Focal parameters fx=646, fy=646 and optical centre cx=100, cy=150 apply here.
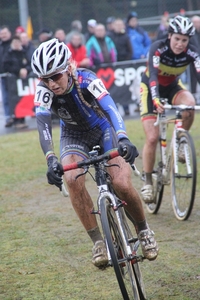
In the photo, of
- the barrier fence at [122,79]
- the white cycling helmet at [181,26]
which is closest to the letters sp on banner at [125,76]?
the barrier fence at [122,79]

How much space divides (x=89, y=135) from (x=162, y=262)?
142 cm

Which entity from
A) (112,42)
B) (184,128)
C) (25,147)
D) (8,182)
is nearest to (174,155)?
(184,128)

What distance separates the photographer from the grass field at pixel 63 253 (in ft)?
17.9

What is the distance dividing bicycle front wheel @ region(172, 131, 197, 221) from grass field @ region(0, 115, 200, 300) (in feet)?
0.45

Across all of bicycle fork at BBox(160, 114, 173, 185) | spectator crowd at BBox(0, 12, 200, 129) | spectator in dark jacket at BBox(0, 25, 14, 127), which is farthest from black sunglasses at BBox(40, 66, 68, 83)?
spectator in dark jacket at BBox(0, 25, 14, 127)

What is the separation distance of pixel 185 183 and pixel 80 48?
28.0 ft

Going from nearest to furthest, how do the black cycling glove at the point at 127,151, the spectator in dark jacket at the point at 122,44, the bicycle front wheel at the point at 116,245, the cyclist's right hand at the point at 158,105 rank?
the bicycle front wheel at the point at 116,245, the black cycling glove at the point at 127,151, the cyclist's right hand at the point at 158,105, the spectator in dark jacket at the point at 122,44

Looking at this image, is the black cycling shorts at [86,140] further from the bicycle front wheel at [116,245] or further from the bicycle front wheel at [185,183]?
the bicycle front wheel at [185,183]

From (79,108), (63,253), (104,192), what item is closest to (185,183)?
(63,253)

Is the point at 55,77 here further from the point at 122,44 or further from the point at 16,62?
the point at 122,44

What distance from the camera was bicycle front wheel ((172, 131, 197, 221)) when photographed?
7129 mm

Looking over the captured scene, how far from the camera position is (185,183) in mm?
7457

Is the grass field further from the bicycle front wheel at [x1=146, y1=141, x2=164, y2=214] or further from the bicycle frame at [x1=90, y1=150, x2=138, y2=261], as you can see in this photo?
the bicycle frame at [x1=90, y1=150, x2=138, y2=261]

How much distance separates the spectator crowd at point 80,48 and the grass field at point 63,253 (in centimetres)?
580
